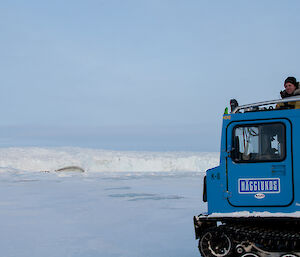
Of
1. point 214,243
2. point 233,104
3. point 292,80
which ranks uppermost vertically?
point 292,80

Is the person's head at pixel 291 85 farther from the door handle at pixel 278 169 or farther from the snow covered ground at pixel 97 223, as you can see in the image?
the snow covered ground at pixel 97 223

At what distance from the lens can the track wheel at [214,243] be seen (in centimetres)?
540

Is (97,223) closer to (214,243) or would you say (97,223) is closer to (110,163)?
(214,243)

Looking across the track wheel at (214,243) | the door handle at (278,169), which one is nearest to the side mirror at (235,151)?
the door handle at (278,169)

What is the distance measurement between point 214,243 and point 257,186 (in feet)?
3.52

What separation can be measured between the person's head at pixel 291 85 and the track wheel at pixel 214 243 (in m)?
2.43

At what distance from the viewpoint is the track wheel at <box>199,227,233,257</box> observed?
540 cm

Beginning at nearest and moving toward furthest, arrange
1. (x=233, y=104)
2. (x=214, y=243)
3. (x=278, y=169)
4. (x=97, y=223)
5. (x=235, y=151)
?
(x=278, y=169), (x=235, y=151), (x=214, y=243), (x=233, y=104), (x=97, y=223)

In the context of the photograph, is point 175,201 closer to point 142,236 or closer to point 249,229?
point 142,236

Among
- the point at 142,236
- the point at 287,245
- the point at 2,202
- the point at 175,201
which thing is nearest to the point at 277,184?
the point at 287,245

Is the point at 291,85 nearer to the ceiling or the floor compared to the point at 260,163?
nearer to the ceiling

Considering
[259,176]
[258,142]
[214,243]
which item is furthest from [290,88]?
[214,243]

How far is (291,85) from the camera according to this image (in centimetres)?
577

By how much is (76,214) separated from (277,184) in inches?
273
